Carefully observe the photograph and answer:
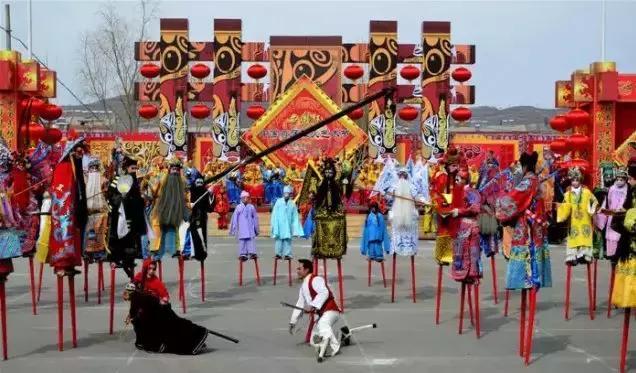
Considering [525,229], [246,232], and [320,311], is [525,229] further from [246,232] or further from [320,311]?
[246,232]

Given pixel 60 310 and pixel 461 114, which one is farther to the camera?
pixel 461 114

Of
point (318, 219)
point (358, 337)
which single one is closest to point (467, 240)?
point (358, 337)

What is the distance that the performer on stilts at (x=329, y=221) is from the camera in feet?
46.1

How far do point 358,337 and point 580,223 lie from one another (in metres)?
3.94

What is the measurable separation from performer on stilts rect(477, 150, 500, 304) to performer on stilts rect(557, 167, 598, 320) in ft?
3.55

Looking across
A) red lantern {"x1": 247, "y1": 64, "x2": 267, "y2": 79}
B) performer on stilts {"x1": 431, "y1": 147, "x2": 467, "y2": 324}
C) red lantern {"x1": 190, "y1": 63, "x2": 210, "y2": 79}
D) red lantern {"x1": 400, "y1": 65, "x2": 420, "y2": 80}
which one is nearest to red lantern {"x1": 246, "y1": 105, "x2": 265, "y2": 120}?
red lantern {"x1": 247, "y1": 64, "x2": 267, "y2": 79}

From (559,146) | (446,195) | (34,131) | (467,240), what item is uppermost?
(34,131)

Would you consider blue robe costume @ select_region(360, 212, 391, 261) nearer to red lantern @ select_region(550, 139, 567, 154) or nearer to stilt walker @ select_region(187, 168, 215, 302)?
stilt walker @ select_region(187, 168, 215, 302)

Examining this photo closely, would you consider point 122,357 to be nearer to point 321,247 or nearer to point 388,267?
point 321,247

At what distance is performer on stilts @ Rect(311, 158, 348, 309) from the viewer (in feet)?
46.1

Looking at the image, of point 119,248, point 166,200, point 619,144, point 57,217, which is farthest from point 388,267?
point 619,144

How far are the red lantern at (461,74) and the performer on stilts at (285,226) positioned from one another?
14.9 m

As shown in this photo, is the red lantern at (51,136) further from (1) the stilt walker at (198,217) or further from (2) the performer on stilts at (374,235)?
(1) the stilt walker at (198,217)

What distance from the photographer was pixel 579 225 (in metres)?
13.8
